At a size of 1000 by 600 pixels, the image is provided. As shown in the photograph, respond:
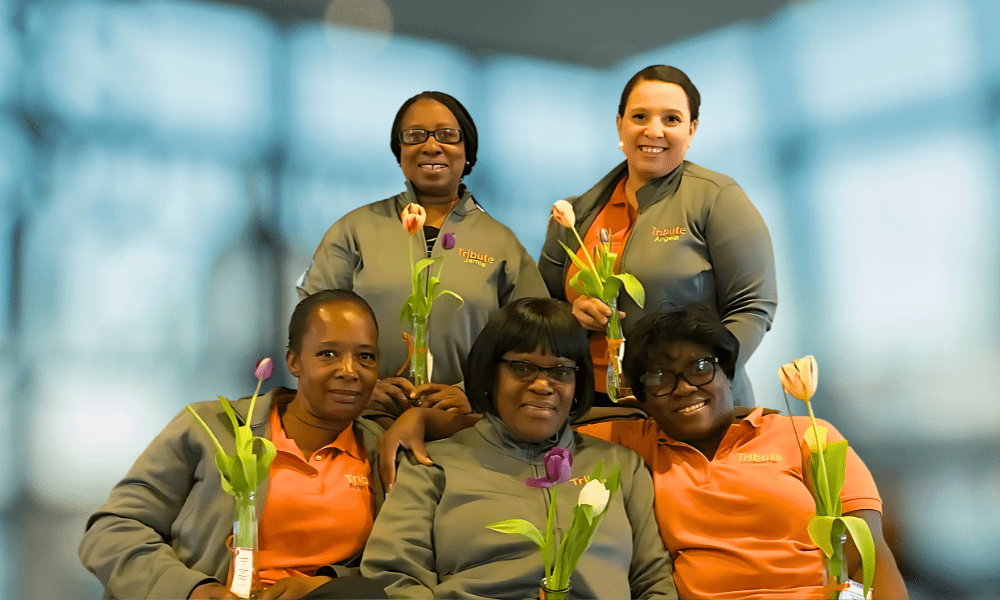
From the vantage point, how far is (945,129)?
3582 mm

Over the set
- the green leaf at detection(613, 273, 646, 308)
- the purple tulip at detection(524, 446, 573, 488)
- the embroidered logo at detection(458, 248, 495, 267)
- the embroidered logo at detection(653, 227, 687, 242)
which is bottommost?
the purple tulip at detection(524, 446, 573, 488)

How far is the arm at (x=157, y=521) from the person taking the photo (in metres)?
1.79

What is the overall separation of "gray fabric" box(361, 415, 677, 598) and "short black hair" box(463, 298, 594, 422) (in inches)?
3.8

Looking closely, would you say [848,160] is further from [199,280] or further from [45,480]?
[45,480]

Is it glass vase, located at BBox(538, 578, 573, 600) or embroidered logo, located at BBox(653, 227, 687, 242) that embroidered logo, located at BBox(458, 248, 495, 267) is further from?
glass vase, located at BBox(538, 578, 573, 600)

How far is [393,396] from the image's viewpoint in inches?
91.4

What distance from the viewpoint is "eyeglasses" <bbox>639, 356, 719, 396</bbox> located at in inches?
81.4

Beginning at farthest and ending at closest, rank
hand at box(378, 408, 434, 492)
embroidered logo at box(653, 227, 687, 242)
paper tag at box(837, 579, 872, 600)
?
embroidered logo at box(653, 227, 687, 242) → hand at box(378, 408, 434, 492) → paper tag at box(837, 579, 872, 600)

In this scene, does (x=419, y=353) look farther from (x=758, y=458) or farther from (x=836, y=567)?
(x=836, y=567)

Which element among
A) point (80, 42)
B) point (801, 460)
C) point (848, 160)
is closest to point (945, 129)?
point (848, 160)

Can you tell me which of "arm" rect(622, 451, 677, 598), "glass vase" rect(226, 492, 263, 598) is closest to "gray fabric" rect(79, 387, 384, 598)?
"glass vase" rect(226, 492, 263, 598)

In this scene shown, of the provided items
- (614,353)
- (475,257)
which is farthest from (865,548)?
(475,257)

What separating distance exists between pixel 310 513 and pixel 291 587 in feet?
0.90

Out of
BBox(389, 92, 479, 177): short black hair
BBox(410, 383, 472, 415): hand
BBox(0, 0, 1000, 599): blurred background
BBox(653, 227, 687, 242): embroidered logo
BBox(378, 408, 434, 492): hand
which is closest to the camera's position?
BBox(378, 408, 434, 492): hand
